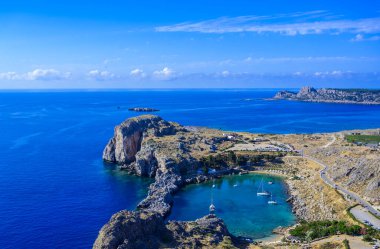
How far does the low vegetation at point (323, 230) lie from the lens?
58.8 meters

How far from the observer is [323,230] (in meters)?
60.0

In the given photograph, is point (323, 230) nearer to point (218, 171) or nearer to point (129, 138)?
point (218, 171)

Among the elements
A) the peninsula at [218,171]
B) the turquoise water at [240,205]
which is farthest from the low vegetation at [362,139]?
the turquoise water at [240,205]

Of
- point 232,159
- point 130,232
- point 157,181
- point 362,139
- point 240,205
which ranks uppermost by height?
point 130,232

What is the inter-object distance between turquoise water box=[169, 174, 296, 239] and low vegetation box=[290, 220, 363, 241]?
19.4 feet

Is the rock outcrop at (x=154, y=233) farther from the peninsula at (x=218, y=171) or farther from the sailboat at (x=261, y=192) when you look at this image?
the sailboat at (x=261, y=192)

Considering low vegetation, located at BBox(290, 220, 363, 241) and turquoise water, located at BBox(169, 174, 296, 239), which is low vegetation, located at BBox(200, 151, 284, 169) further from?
low vegetation, located at BBox(290, 220, 363, 241)

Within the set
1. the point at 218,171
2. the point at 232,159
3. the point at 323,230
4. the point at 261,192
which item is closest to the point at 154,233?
the point at 323,230

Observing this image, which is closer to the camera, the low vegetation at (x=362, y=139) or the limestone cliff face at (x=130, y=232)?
the limestone cliff face at (x=130, y=232)

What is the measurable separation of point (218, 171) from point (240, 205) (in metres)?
23.1

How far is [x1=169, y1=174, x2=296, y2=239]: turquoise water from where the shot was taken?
2783 inches

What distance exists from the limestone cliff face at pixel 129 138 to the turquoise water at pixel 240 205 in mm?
30475

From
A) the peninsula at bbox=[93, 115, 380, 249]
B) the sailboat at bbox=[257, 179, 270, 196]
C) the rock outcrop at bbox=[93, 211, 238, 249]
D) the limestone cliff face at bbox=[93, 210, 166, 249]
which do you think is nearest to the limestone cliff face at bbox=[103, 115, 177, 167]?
the peninsula at bbox=[93, 115, 380, 249]

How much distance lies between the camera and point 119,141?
11888 centimetres
